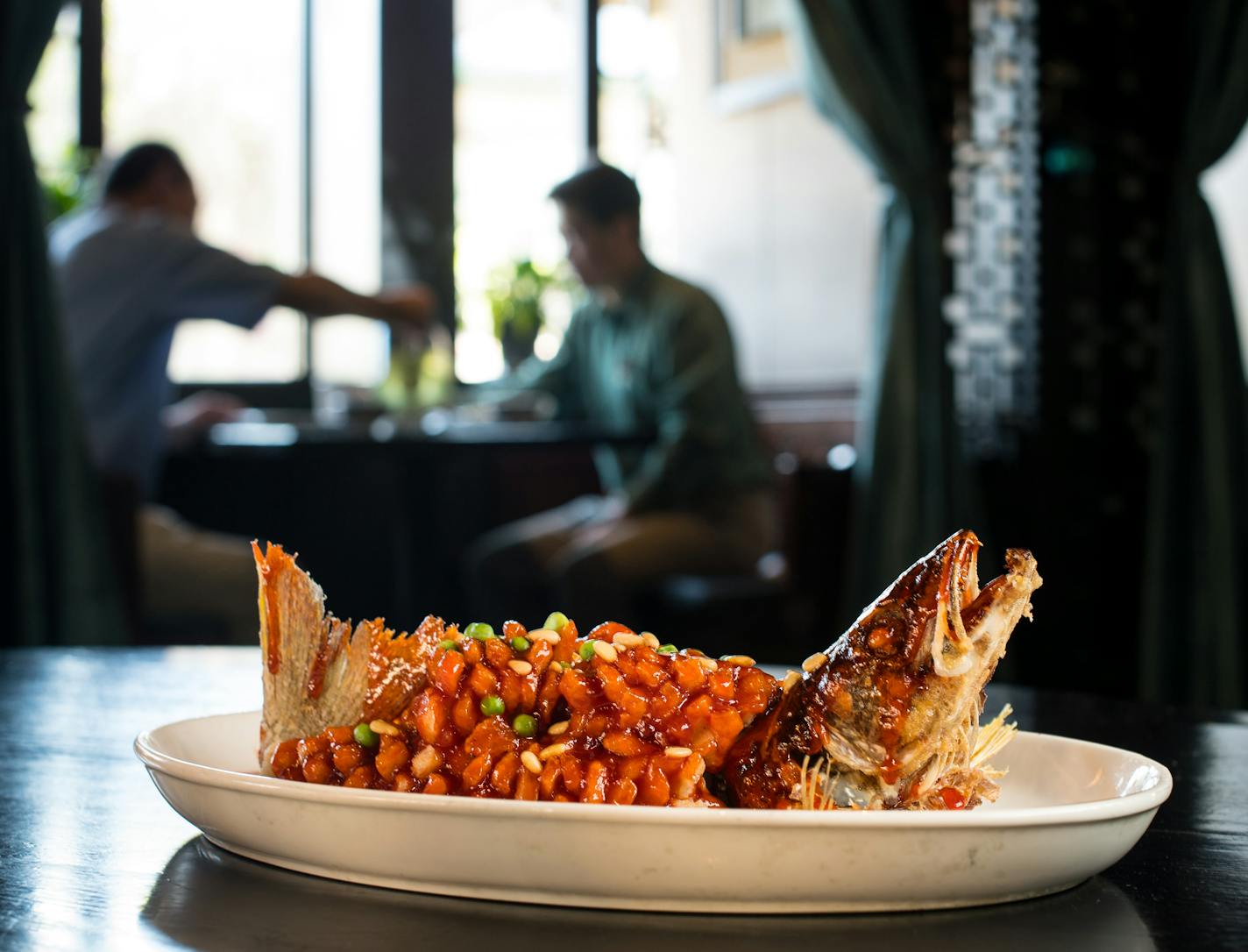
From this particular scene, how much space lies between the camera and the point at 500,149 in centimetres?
624

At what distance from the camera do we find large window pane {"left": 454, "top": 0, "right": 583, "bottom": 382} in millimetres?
6141

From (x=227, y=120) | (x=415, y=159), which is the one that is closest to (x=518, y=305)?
(x=415, y=159)

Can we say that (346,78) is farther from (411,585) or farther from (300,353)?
(411,585)

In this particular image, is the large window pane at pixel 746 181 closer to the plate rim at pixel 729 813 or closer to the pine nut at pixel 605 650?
the pine nut at pixel 605 650

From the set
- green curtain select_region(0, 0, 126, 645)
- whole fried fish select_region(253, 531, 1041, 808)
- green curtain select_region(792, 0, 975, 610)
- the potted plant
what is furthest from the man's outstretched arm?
whole fried fish select_region(253, 531, 1041, 808)

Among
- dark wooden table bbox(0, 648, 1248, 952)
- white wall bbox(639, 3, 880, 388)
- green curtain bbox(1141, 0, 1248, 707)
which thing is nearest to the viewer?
dark wooden table bbox(0, 648, 1248, 952)

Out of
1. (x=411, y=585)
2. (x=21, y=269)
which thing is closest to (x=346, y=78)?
(x=411, y=585)

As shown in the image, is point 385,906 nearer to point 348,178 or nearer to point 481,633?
point 481,633

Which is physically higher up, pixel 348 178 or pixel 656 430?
pixel 348 178

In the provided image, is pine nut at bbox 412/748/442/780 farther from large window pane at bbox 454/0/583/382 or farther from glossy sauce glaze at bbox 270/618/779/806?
large window pane at bbox 454/0/583/382

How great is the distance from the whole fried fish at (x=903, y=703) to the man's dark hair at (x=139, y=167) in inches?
143

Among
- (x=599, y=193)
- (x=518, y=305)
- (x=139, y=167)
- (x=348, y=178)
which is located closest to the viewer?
(x=139, y=167)

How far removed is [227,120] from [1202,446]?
374 centimetres

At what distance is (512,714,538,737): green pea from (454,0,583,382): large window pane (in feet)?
17.0
